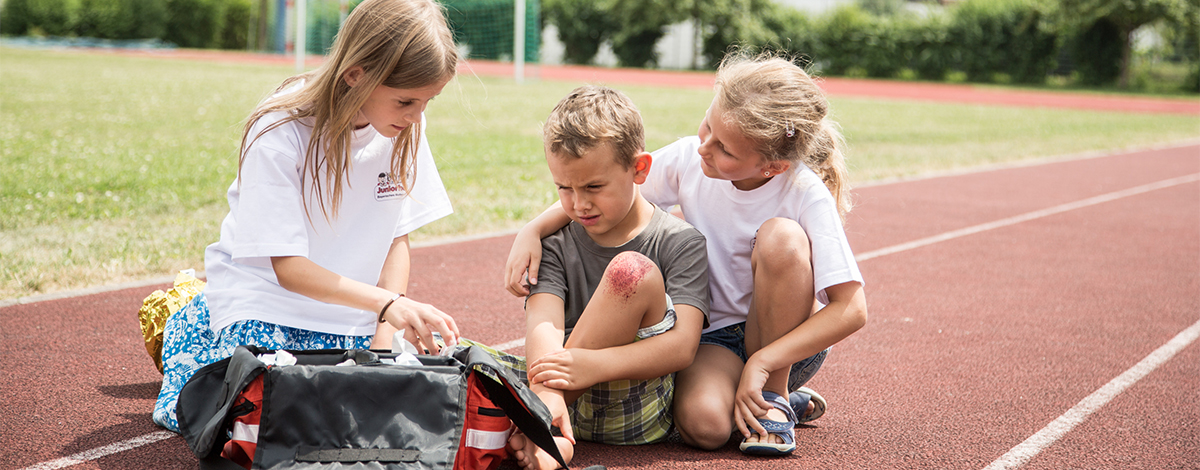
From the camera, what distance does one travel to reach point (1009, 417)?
3.16m

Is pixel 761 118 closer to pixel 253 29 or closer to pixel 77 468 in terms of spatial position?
pixel 77 468

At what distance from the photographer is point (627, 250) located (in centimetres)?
266

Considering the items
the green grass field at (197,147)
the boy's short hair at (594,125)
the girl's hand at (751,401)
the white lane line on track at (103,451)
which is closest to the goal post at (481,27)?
the green grass field at (197,147)

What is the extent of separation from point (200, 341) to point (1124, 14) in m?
37.1

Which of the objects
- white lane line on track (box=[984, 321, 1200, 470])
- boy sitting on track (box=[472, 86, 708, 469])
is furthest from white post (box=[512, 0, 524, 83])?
boy sitting on track (box=[472, 86, 708, 469])

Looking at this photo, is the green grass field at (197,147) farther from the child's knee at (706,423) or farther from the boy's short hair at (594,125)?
the child's knee at (706,423)

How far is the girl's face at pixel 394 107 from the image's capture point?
256 cm

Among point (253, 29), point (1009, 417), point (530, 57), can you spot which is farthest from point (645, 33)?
point (1009, 417)

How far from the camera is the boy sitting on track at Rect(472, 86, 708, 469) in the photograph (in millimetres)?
2465

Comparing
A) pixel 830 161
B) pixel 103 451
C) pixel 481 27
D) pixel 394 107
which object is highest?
pixel 481 27

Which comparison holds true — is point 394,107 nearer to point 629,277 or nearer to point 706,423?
point 629,277

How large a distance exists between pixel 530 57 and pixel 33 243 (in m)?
26.0

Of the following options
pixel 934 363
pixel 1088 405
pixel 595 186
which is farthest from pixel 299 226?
pixel 1088 405

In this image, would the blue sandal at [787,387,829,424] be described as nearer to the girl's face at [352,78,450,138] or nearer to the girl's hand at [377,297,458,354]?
the girl's hand at [377,297,458,354]
